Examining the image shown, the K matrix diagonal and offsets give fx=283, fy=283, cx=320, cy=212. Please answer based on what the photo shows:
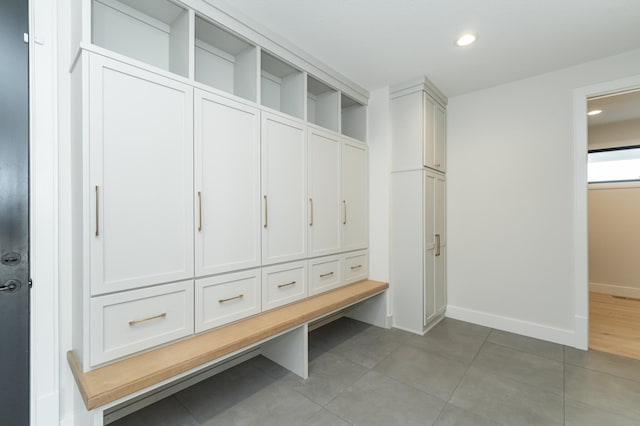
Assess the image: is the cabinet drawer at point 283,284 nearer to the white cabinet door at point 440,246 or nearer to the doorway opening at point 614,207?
the white cabinet door at point 440,246

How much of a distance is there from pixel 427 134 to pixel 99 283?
2.99 metres

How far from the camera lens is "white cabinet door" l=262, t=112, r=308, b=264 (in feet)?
7.09

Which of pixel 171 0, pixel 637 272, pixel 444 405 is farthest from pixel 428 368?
pixel 637 272

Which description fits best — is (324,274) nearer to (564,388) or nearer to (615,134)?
(564,388)

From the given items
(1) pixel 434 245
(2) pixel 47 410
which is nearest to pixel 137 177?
(2) pixel 47 410

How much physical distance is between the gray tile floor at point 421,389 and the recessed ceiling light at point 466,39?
2.62 m

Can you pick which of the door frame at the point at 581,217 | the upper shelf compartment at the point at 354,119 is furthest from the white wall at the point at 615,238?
the upper shelf compartment at the point at 354,119

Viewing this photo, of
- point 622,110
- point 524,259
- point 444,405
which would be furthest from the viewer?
point 622,110

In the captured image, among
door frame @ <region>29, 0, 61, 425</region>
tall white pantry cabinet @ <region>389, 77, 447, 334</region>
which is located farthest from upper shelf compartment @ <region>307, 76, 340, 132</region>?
door frame @ <region>29, 0, 61, 425</region>

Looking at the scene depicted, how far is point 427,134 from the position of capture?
2998mm

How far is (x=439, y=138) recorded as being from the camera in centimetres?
326

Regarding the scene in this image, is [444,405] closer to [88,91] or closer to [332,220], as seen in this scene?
[332,220]

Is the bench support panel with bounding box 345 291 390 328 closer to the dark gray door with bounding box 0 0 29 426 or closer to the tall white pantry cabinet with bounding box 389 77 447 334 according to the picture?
the tall white pantry cabinet with bounding box 389 77 447 334

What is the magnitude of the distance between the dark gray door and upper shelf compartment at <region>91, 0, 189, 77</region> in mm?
339
